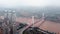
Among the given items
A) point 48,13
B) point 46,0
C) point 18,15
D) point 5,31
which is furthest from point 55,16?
point 5,31

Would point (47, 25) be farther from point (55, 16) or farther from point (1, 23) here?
point (1, 23)

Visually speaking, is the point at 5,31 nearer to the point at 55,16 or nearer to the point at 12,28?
the point at 12,28

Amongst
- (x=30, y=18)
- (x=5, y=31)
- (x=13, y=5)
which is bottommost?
(x=5, y=31)

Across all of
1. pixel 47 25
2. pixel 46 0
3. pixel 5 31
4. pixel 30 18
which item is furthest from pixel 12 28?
pixel 46 0

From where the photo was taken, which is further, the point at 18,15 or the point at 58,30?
the point at 18,15

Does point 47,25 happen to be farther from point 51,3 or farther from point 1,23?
point 1,23

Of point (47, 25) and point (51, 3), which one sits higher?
point (51, 3)

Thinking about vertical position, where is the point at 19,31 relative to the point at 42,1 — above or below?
below

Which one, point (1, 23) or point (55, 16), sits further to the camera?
point (1, 23)
